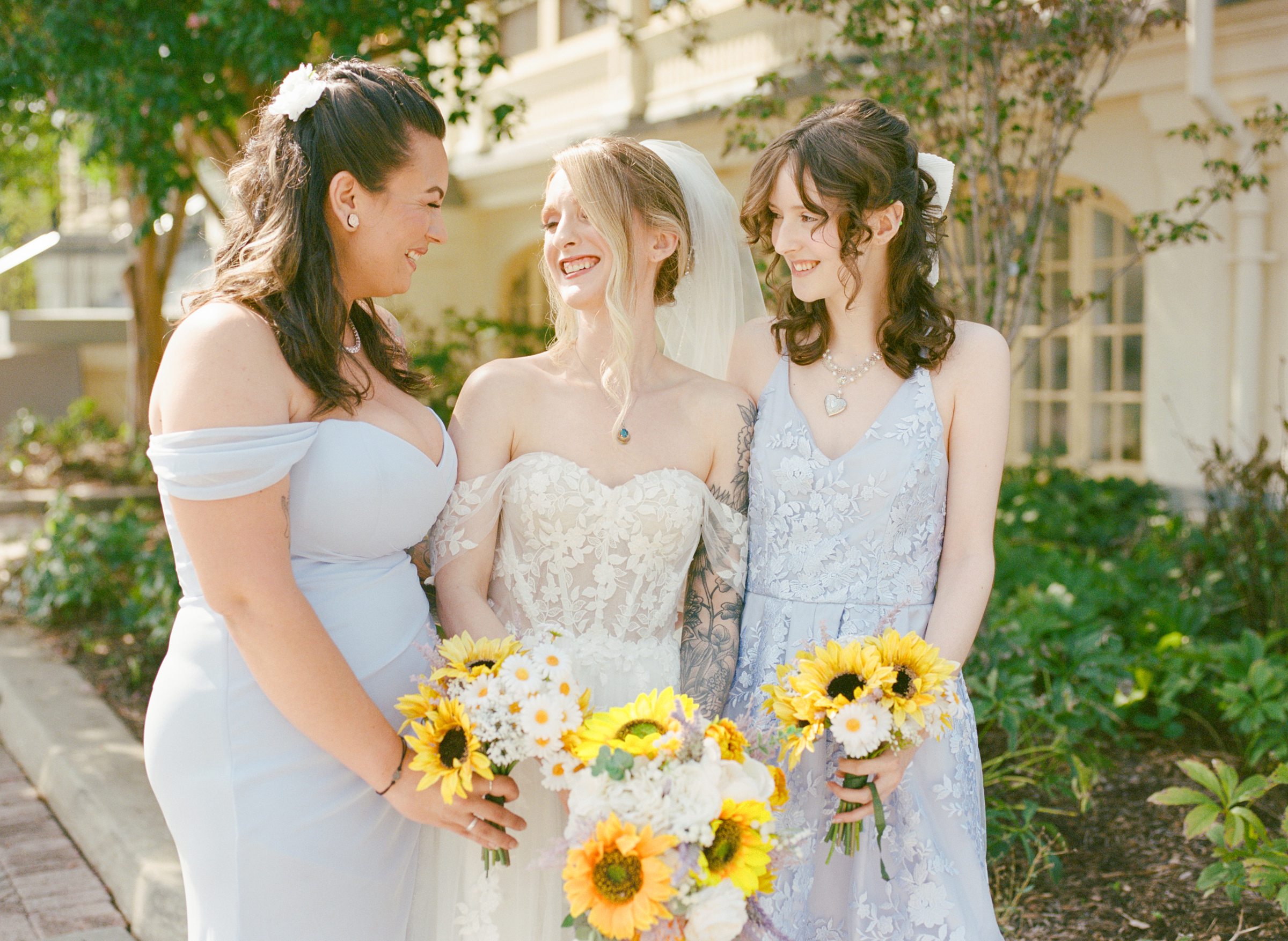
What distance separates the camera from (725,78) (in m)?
9.66

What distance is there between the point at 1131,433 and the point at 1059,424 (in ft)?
1.95

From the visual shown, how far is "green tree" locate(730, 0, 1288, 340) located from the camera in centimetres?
417

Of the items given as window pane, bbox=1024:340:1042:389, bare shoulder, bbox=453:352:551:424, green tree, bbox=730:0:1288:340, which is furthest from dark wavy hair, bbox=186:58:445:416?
window pane, bbox=1024:340:1042:389

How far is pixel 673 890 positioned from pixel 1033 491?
6.25 meters

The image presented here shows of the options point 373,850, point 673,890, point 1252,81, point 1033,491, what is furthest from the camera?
point 1033,491

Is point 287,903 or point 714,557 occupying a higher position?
point 714,557

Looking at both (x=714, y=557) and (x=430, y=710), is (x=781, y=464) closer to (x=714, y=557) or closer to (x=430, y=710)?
(x=714, y=557)

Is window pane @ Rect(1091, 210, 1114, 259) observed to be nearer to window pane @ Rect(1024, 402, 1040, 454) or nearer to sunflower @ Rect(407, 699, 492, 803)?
window pane @ Rect(1024, 402, 1040, 454)

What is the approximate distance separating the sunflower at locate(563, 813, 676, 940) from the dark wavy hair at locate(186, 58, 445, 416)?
2.89 ft

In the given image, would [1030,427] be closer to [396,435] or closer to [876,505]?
[876,505]

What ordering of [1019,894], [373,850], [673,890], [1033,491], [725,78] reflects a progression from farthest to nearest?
[725,78]
[1033,491]
[1019,894]
[373,850]
[673,890]

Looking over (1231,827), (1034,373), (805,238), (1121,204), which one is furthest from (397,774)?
(1034,373)

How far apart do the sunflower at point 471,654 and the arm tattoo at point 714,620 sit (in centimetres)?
64

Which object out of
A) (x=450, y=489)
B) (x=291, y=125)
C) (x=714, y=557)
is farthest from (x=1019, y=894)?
(x=291, y=125)
